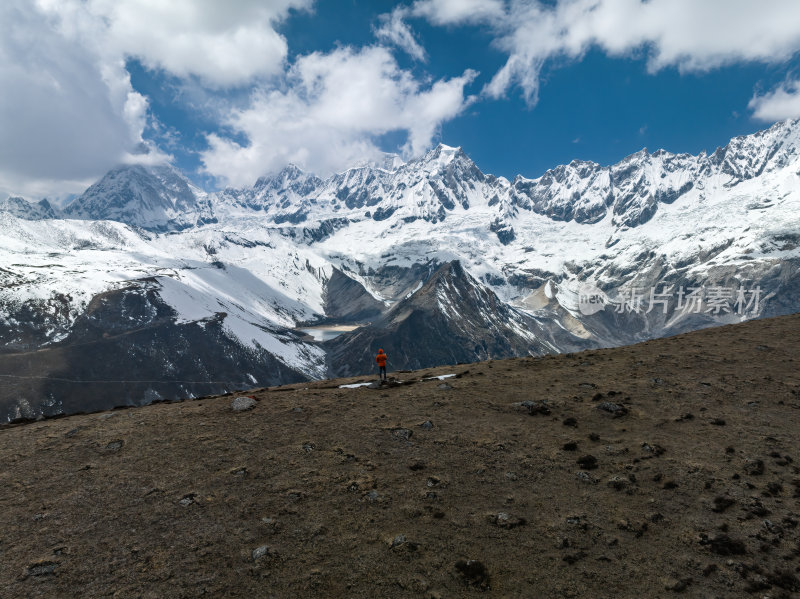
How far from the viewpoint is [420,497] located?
17.6 m

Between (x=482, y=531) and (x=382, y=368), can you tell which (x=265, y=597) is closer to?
(x=482, y=531)

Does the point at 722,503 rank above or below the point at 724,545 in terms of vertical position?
above

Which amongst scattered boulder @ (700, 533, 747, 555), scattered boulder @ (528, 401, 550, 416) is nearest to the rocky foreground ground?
scattered boulder @ (700, 533, 747, 555)

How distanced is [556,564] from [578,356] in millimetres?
30294

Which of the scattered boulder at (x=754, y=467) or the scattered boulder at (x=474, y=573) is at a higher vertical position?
the scattered boulder at (x=754, y=467)

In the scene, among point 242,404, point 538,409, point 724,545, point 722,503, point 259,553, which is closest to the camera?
point 259,553

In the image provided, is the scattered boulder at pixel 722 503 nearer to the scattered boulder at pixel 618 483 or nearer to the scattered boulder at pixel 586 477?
the scattered boulder at pixel 618 483

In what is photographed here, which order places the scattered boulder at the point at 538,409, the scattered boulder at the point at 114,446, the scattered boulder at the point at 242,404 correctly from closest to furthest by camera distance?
the scattered boulder at the point at 114,446
the scattered boulder at the point at 538,409
the scattered boulder at the point at 242,404

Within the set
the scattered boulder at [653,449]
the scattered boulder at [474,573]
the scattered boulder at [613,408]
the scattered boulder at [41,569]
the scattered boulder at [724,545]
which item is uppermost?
the scattered boulder at [613,408]

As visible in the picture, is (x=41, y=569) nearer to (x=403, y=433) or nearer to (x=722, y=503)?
(x=403, y=433)

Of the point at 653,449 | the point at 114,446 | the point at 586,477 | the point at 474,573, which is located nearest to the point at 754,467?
the point at 653,449

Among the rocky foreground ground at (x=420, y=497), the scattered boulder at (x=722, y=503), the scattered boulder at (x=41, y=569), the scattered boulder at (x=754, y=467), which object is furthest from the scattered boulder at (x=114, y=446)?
the scattered boulder at (x=754, y=467)

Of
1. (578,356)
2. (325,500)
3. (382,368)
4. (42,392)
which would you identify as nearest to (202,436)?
(325,500)

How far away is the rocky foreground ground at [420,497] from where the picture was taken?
44.7 ft
